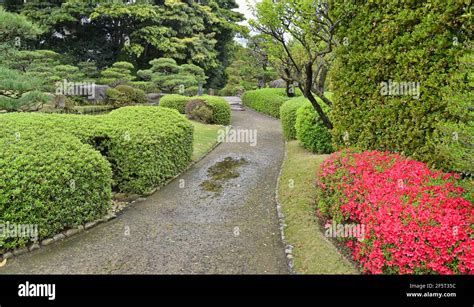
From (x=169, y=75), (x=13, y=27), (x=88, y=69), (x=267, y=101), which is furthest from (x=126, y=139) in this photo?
(x=88, y=69)

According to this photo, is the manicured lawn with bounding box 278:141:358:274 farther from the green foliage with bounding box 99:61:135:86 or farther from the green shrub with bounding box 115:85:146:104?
the green foliage with bounding box 99:61:135:86

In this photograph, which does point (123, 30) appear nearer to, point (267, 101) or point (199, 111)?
point (267, 101)

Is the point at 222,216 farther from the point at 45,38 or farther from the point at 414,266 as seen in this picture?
the point at 45,38

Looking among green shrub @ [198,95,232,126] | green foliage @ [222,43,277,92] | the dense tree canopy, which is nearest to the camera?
green shrub @ [198,95,232,126]

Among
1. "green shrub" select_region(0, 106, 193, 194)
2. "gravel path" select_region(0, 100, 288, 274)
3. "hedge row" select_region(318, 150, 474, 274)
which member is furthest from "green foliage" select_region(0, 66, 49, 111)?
"hedge row" select_region(318, 150, 474, 274)

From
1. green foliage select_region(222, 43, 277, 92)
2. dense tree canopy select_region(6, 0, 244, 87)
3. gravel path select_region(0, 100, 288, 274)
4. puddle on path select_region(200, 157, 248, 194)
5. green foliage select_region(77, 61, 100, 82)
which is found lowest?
gravel path select_region(0, 100, 288, 274)

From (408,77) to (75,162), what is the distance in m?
5.52

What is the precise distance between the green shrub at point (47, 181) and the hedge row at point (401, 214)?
3954 mm

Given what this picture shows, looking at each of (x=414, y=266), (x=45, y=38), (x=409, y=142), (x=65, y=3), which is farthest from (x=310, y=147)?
(x=45, y=38)

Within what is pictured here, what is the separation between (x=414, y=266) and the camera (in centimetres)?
322

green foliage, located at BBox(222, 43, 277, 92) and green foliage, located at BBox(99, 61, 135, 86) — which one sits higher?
green foliage, located at BBox(222, 43, 277, 92)

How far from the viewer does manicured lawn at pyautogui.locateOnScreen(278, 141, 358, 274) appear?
411 centimetres

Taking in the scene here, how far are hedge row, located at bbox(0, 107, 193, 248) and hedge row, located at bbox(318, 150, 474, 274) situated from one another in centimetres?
392

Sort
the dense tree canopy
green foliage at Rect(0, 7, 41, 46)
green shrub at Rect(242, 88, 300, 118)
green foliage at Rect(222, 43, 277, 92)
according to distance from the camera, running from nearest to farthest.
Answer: green foliage at Rect(0, 7, 41, 46) < green shrub at Rect(242, 88, 300, 118) < the dense tree canopy < green foliage at Rect(222, 43, 277, 92)
